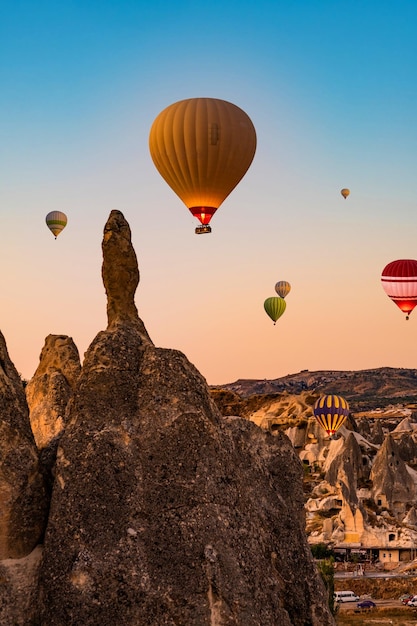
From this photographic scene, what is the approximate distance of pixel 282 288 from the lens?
70.2 metres

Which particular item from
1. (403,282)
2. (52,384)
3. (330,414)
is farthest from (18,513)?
(330,414)

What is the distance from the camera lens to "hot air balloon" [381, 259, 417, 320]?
5003cm

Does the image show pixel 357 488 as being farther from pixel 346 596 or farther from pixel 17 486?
pixel 17 486

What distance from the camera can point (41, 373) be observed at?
14273 millimetres

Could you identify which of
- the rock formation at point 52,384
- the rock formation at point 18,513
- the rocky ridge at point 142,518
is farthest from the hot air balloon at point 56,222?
the rock formation at point 18,513

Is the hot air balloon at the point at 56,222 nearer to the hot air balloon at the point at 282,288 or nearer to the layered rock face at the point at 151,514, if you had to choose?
the hot air balloon at the point at 282,288

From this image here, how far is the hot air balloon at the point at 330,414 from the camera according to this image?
6091 centimetres

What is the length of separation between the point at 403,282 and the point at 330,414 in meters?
14.2

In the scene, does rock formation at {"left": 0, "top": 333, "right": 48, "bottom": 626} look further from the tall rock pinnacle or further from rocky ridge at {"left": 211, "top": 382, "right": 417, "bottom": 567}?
rocky ridge at {"left": 211, "top": 382, "right": 417, "bottom": 567}

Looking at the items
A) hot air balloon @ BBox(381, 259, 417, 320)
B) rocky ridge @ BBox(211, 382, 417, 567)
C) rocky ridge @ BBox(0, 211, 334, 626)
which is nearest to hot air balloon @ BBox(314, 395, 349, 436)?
rocky ridge @ BBox(211, 382, 417, 567)

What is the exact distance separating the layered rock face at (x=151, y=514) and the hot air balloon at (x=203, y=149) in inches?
1054

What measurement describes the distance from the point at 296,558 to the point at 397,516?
39.3 meters

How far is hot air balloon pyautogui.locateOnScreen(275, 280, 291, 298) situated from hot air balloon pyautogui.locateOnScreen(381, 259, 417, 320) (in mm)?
19681

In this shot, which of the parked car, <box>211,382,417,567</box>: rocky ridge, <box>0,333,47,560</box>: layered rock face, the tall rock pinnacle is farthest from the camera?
<box>211,382,417,567</box>: rocky ridge
